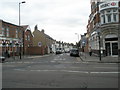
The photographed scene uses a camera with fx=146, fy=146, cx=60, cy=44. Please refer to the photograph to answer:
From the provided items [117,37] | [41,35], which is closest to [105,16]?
[117,37]

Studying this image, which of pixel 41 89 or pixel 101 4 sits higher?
pixel 101 4

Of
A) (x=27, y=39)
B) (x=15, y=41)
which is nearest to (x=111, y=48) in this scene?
(x=15, y=41)

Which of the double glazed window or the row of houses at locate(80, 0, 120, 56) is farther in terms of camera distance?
the double glazed window

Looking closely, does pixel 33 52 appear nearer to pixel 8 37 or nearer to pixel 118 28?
pixel 8 37

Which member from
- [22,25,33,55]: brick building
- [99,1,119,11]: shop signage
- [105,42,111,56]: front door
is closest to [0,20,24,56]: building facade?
[22,25,33,55]: brick building

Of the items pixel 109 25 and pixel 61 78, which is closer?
pixel 61 78

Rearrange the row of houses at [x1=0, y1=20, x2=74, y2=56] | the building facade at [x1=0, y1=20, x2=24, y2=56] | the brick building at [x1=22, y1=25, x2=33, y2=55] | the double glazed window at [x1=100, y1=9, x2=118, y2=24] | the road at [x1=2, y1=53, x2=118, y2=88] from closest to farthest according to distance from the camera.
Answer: the road at [x1=2, y1=53, x2=118, y2=88]
the double glazed window at [x1=100, y1=9, x2=118, y2=24]
the building facade at [x1=0, y1=20, x2=24, y2=56]
the row of houses at [x1=0, y1=20, x2=74, y2=56]
the brick building at [x1=22, y1=25, x2=33, y2=55]

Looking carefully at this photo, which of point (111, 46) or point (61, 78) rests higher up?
point (111, 46)

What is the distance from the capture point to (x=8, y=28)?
118 ft

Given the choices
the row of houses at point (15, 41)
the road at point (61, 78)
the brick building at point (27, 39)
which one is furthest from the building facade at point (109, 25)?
the brick building at point (27, 39)

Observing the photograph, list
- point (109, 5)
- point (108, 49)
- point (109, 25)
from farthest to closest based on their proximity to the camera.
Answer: point (108, 49)
point (109, 25)
point (109, 5)

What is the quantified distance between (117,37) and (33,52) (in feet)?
92.6

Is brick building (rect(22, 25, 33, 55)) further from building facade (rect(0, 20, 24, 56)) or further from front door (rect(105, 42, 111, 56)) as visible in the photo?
front door (rect(105, 42, 111, 56))

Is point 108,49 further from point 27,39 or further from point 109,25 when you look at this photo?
point 27,39
